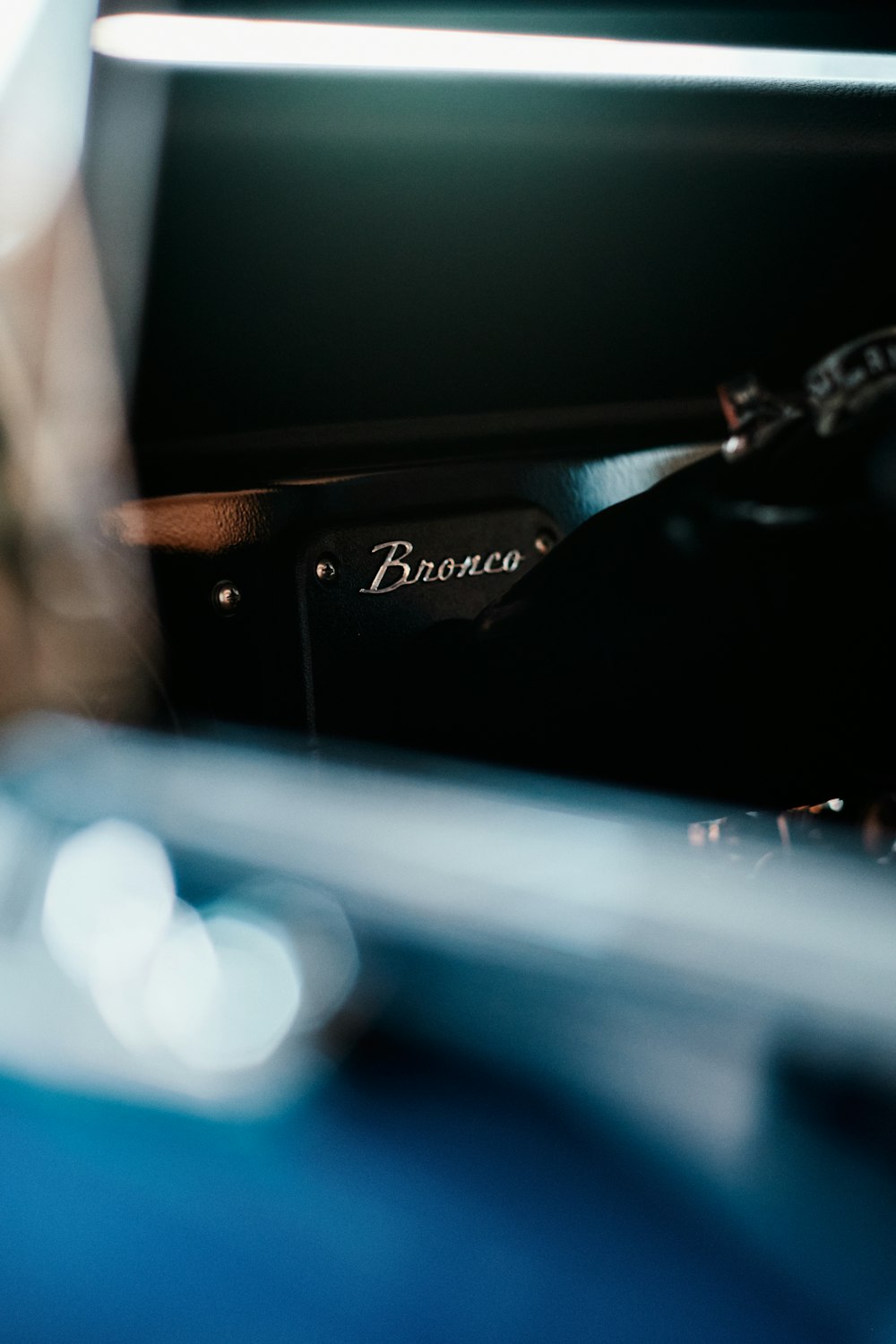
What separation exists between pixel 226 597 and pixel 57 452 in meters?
0.14

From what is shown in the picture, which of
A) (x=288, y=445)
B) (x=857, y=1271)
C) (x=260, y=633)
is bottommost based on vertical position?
(x=857, y=1271)

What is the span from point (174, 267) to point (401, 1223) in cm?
54

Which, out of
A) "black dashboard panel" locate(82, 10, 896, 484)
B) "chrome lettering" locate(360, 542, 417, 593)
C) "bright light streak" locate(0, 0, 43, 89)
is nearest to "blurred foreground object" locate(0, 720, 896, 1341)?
"chrome lettering" locate(360, 542, 417, 593)

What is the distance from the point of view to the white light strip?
1.97ft

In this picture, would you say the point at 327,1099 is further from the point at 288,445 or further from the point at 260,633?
the point at 288,445

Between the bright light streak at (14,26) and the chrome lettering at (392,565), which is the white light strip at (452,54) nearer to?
the bright light streak at (14,26)

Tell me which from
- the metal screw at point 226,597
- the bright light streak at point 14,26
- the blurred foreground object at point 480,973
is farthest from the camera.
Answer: the metal screw at point 226,597

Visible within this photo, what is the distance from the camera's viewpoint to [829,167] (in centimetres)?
73

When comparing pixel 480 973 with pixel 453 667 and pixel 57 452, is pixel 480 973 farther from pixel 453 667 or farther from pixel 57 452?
pixel 57 452

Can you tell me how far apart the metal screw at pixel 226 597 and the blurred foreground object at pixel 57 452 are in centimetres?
4

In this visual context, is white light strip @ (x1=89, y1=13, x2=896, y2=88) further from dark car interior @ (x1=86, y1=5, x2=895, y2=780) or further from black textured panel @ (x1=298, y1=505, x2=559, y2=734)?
black textured panel @ (x1=298, y1=505, x2=559, y2=734)

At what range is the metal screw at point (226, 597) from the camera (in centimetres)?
72

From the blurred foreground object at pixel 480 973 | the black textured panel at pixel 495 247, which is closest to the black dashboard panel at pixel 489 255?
the black textured panel at pixel 495 247

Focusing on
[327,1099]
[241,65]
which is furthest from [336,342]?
[327,1099]
